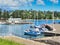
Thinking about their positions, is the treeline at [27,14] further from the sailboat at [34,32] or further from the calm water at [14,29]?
the sailboat at [34,32]

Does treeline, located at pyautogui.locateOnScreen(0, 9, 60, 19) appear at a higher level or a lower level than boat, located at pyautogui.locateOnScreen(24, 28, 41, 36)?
higher

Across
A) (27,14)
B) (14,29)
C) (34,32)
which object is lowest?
(34,32)

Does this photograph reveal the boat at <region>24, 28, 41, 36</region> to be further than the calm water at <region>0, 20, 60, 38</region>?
Yes

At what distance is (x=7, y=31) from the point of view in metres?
8.19

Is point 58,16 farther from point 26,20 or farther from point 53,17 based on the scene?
point 26,20

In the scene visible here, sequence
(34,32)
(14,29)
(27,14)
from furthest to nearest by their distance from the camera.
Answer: (34,32) < (14,29) < (27,14)

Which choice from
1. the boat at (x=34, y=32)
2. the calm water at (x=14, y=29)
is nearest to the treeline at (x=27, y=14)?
the calm water at (x=14, y=29)

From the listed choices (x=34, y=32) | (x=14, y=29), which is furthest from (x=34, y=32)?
(x=14, y=29)

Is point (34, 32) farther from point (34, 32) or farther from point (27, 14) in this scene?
point (27, 14)

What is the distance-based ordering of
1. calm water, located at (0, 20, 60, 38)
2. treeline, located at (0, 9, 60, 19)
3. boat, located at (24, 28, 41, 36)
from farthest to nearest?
boat, located at (24, 28, 41, 36), calm water, located at (0, 20, 60, 38), treeline, located at (0, 9, 60, 19)

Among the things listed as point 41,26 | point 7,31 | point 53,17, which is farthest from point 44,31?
point 7,31

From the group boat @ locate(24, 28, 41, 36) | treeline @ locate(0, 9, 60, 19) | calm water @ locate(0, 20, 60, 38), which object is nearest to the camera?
treeline @ locate(0, 9, 60, 19)

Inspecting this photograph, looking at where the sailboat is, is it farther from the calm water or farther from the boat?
the calm water

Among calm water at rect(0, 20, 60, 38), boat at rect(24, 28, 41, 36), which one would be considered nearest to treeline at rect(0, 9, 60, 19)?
calm water at rect(0, 20, 60, 38)
